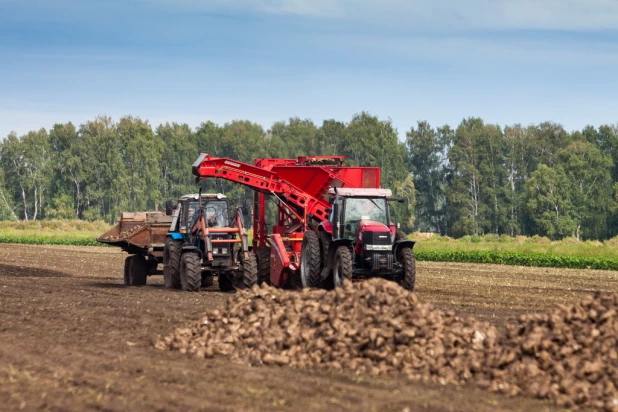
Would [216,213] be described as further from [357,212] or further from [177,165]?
[177,165]

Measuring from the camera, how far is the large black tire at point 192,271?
831 inches

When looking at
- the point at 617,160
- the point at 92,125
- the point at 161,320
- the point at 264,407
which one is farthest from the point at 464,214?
the point at 264,407

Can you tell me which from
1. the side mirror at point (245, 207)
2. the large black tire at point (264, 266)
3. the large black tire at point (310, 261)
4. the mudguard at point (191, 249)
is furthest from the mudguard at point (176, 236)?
the large black tire at point (310, 261)

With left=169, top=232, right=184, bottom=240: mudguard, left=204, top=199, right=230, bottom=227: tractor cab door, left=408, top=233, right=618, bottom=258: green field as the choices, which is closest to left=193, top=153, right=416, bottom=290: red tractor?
left=204, top=199, right=230, bottom=227: tractor cab door

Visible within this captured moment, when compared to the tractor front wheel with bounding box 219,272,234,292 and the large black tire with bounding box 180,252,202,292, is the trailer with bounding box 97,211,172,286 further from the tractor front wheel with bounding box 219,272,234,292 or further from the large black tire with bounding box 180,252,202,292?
A: the large black tire with bounding box 180,252,202,292

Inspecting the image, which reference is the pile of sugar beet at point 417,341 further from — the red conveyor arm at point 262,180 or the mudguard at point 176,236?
the mudguard at point 176,236

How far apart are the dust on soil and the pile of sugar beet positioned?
37 centimetres

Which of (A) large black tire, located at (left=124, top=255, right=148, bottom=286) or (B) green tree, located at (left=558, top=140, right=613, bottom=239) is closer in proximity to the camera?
(A) large black tire, located at (left=124, top=255, right=148, bottom=286)

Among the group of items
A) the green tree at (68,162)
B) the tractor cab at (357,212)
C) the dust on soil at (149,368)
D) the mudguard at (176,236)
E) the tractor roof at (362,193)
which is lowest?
the dust on soil at (149,368)

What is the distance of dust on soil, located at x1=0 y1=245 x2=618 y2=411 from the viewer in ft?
30.3

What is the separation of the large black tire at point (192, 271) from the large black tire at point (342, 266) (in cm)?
422

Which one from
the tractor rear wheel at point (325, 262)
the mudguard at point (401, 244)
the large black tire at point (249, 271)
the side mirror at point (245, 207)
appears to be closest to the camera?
the mudguard at point (401, 244)

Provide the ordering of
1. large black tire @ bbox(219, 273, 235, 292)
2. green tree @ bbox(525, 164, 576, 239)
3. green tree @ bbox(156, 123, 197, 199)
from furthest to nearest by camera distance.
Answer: green tree @ bbox(156, 123, 197, 199)
green tree @ bbox(525, 164, 576, 239)
large black tire @ bbox(219, 273, 235, 292)

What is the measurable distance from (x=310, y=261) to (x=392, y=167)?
70.6 meters
